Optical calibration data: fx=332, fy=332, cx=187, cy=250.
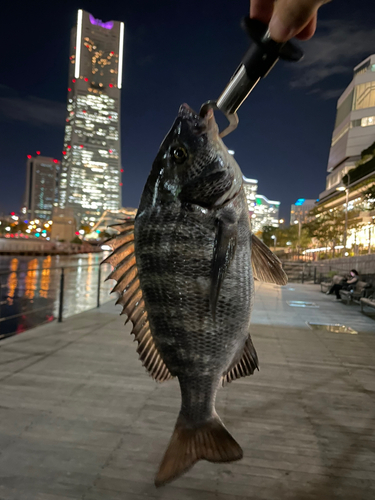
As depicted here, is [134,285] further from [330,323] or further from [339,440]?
[330,323]

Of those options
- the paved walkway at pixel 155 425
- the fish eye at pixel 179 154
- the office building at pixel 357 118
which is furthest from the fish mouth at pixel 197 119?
the office building at pixel 357 118

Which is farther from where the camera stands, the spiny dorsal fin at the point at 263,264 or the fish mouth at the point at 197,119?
the spiny dorsal fin at the point at 263,264

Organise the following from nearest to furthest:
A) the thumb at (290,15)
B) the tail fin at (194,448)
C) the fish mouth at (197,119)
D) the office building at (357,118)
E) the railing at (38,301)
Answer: the thumb at (290,15), the fish mouth at (197,119), the tail fin at (194,448), the railing at (38,301), the office building at (357,118)

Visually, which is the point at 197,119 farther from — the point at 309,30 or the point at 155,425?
the point at 155,425

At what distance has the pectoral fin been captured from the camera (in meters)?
1.33

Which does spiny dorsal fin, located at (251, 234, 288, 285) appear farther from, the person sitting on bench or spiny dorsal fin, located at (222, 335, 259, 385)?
the person sitting on bench

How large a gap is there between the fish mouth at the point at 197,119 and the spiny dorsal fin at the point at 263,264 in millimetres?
530

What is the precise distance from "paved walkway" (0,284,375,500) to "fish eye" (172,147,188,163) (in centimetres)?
211

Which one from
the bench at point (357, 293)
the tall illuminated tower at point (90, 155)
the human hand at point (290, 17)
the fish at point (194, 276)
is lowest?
the bench at point (357, 293)

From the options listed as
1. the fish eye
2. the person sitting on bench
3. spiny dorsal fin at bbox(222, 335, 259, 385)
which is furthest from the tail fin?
the person sitting on bench

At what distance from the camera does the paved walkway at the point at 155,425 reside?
225 centimetres

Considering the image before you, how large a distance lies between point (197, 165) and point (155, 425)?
2.57m

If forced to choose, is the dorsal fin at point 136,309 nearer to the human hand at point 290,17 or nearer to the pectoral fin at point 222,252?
the pectoral fin at point 222,252

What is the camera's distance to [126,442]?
2746 millimetres
